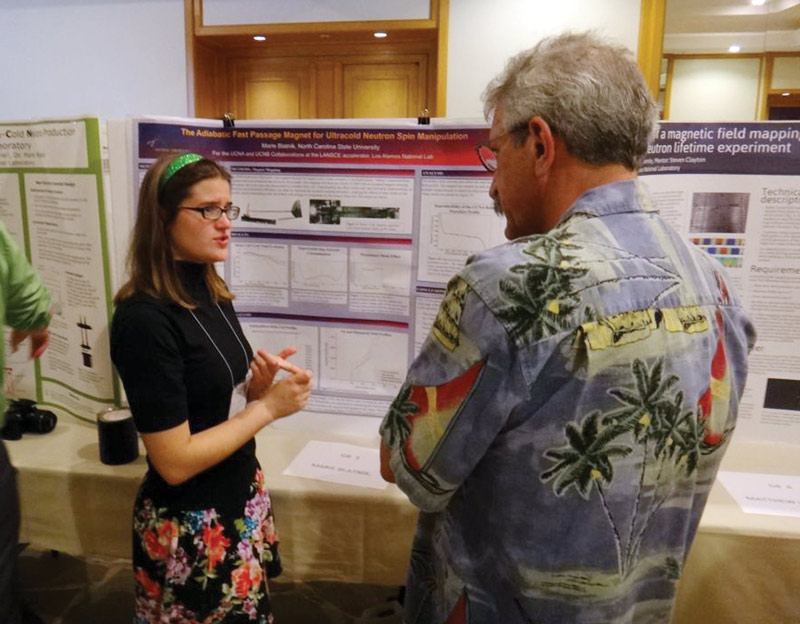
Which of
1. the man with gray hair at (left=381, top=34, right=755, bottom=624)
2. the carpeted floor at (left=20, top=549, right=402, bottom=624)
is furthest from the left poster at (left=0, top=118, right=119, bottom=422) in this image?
the man with gray hair at (left=381, top=34, right=755, bottom=624)

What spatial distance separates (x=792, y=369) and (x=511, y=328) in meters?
1.21

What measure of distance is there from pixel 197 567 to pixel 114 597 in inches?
47.0

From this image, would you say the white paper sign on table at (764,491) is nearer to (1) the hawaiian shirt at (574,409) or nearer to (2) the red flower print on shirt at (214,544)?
(1) the hawaiian shirt at (574,409)

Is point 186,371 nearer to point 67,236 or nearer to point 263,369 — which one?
point 263,369

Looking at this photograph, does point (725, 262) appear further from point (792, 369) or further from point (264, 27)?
point (264, 27)

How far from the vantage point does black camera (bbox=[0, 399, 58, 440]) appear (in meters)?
1.61

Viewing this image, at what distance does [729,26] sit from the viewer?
352 centimetres

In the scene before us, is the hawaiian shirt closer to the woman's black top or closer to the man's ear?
the man's ear

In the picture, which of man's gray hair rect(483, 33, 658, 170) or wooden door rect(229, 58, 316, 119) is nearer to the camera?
man's gray hair rect(483, 33, 658, 170)

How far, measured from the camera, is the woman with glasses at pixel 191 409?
0.99 m

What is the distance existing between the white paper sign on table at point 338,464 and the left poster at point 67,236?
1.86 feet

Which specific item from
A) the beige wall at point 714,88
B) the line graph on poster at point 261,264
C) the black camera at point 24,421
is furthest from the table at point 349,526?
the beige wall at point 714,88

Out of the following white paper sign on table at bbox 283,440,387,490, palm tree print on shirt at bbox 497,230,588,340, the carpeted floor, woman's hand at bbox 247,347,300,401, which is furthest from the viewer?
the carpeted floor

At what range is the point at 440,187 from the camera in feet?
4.96
